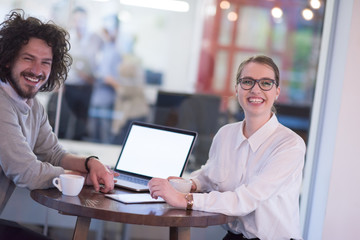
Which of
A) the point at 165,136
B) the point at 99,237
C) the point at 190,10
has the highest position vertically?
the point at 190,10

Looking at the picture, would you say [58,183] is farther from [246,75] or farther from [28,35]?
[246,75]

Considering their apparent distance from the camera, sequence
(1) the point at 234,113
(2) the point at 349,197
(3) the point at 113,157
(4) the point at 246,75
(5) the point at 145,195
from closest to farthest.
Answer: (5) the point at 145,195, (4) the point at 246,75, (2) the point at 349,197, (3) the point at 113,157, (1) the point at 234,113

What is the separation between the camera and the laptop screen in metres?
2.22

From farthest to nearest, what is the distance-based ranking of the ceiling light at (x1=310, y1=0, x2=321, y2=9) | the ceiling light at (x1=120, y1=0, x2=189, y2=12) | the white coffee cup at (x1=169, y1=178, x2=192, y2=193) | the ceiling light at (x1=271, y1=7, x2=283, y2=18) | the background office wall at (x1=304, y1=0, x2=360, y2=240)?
the ceiling light at (x1=120, y1=0, x2=189, y2=12) < the ceiling light at (x1=271, y1=7, x2=283, y2=18) < the ceiling light at (x1=310, y1=0, x2=321, y2=9) < the background office wall at (x1=304, y1=0, x2=360, y2=240) < the white coffee cup at (x1=169, y1=178, x2=192, y2=193)

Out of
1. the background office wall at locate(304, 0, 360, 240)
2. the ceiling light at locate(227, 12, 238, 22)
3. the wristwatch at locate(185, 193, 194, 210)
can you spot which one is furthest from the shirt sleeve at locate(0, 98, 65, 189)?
the ceiling light at locate(227, 12, 238, 22)

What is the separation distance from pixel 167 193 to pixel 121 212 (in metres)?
0.22

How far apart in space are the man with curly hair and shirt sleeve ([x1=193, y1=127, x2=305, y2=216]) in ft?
1.41

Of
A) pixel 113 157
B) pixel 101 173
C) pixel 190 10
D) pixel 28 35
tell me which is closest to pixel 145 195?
pixel 101 173

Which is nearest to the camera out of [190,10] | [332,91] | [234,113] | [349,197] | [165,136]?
[165,136]

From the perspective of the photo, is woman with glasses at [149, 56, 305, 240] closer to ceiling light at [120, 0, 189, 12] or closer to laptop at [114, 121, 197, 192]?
laptop at [114, 121, 197, 192]

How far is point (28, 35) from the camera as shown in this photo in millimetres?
2080

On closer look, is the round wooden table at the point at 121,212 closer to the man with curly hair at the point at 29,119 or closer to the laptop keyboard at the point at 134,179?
the man with curly hair at the point at 29,119

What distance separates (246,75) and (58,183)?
0.88m

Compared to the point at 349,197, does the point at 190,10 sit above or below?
above
